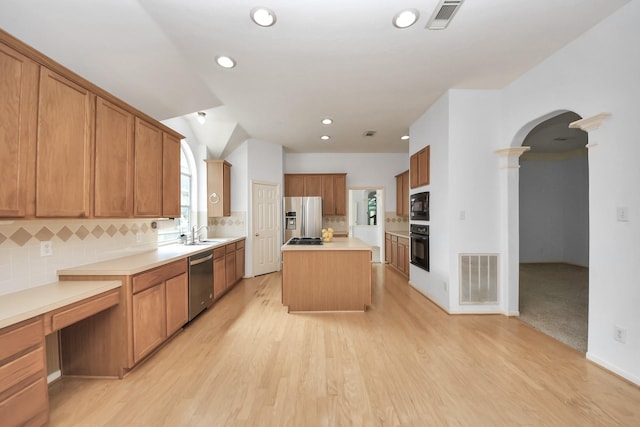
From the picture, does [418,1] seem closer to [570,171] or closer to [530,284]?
[530,284]

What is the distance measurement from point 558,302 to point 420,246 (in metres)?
1.97

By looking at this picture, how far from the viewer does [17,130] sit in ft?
4.81

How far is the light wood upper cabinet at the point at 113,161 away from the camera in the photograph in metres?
2.03

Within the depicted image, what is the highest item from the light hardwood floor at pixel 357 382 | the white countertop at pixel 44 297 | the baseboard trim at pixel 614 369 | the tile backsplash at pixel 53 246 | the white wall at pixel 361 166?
the white wall at pixel 361 166

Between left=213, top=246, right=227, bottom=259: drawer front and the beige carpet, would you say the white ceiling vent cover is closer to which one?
the beige carpet

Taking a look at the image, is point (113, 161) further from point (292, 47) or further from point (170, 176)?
point (292, 47)

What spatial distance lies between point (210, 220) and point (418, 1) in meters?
4.66

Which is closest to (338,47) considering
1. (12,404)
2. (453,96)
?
(453,96)

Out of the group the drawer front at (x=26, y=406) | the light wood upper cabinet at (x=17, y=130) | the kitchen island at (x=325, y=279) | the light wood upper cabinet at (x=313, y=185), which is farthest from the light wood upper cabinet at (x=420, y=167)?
the drawer front at (x=26, y=406)

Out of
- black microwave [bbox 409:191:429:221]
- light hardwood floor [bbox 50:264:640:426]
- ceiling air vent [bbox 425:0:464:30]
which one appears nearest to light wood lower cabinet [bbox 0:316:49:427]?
light hardwood floor [bbox 50:264:640:426]

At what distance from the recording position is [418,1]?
1.86 m

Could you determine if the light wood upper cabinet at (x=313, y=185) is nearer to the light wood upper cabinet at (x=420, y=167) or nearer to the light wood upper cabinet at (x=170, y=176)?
the light wood upper cabinet at (x=420, y=167)

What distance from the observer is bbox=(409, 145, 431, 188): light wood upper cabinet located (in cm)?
385

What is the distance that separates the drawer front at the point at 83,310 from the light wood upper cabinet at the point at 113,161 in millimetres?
650
